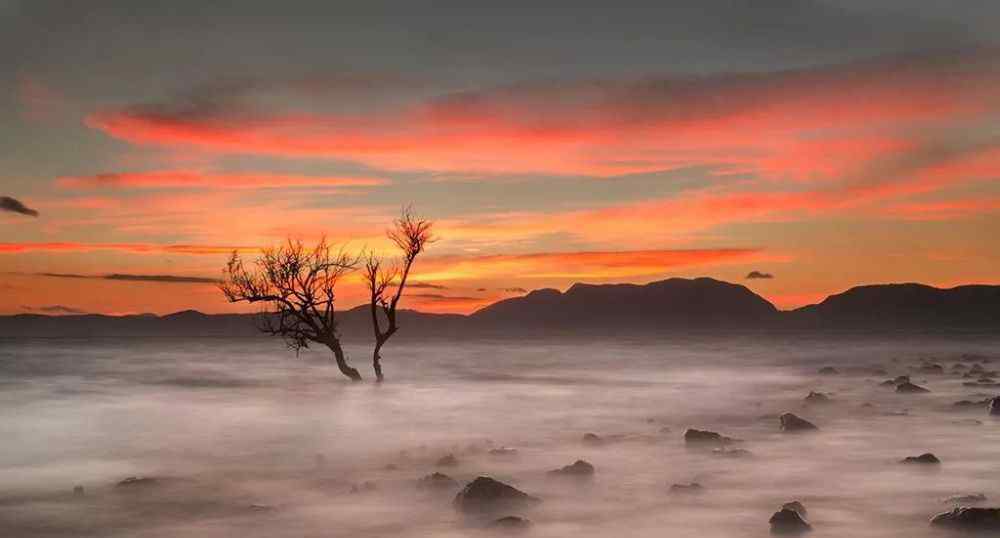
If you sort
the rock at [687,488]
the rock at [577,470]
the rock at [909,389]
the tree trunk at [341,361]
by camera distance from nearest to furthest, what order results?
the rock at [687,488] → the rock at [577,470] → the rock at [909,389] → the tree trunk at [341,361]

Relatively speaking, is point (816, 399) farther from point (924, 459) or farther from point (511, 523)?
point (511, 523)

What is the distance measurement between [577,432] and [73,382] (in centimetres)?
3655

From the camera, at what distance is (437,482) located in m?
17.2

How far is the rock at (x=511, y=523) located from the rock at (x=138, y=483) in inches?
295

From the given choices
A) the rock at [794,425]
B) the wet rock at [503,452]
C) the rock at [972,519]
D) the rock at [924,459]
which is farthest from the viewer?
the rock at [794,425]

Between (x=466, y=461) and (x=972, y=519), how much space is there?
10.2 metres

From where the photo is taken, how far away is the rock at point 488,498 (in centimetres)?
1478

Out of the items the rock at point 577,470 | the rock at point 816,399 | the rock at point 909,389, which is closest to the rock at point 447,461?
the rock at point 577,470

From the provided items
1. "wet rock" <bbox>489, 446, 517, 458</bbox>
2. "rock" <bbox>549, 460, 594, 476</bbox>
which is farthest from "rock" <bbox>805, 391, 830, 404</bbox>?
"rock" <bbox>549, 460, 594, 476</bbox>

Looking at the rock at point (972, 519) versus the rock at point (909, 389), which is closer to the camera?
the rock at point (972, 519)

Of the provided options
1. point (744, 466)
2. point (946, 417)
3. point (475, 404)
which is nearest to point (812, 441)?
point (744, 466)

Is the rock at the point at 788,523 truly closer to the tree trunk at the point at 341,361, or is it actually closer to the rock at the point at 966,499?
the rock at the point at 966,499

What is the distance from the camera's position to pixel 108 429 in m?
29.2

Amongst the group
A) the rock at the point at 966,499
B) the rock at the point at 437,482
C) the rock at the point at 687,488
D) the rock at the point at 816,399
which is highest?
the rock at the point at 816,399
